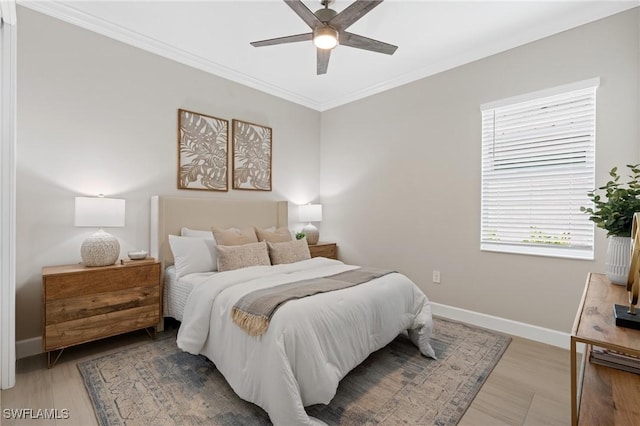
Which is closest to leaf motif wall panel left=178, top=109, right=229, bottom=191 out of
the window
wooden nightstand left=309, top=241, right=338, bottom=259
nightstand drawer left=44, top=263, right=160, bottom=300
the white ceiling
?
the white ceiling

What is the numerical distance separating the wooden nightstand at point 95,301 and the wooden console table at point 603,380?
2892 millimetres

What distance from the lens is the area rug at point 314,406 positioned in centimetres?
175

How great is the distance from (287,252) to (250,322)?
1.41 m

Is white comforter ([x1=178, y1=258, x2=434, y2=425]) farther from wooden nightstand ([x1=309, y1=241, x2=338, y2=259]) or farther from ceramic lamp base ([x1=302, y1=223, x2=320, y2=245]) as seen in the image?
ceramic lamp base ([x1=302, y1=223, x2=320, y2=245])

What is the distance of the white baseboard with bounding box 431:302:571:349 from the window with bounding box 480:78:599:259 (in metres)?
0.69

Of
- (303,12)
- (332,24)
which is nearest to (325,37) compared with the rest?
(332,24)

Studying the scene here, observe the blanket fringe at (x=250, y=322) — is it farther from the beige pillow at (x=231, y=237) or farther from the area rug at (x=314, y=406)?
the beige pillow at (x=231, y=237)

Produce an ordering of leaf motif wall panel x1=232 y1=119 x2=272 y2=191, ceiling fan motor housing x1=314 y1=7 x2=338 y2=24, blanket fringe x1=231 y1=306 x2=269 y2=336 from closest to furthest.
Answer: blanket fringe x1=231 y1=306 x2=269 y2=336 < ceiling fan motor housing x1=314 y1=7 x2=338 y2=24 < leaf motif wall panel x1=232 y1=119 x2=272 y2=191

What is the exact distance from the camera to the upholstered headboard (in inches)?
120

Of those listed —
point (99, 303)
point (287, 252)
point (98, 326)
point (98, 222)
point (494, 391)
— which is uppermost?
point (98, 222)

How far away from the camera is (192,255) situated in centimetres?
285

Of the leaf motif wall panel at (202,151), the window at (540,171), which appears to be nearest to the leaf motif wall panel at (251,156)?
the leaf motif wall panel at (202,151)

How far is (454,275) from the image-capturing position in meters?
3.37

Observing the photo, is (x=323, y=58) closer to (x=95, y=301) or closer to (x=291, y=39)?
(x=291, y=39)
